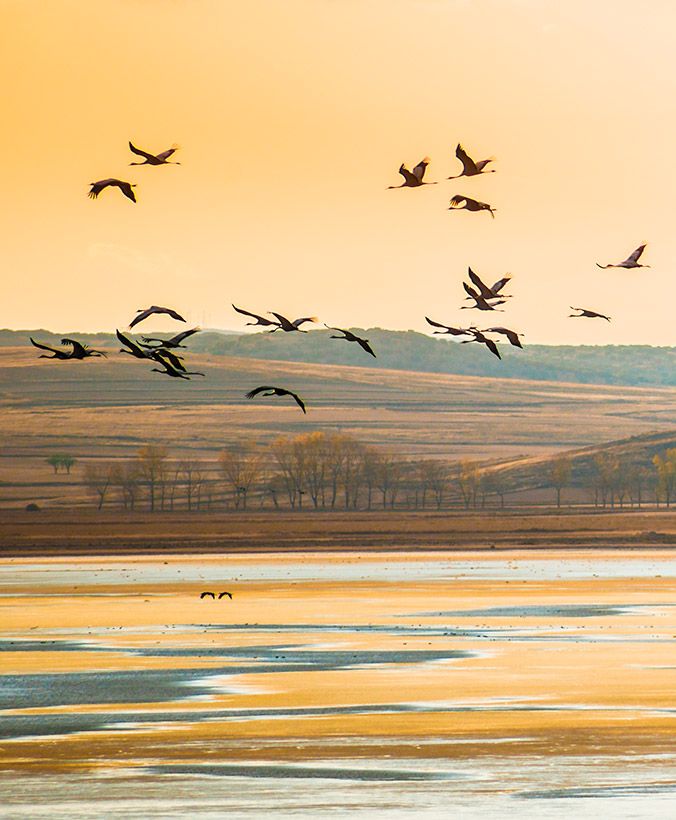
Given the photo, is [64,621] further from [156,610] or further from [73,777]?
[73,777]

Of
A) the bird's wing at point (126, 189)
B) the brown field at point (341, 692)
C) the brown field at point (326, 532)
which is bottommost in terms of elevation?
the brown field at point (341, 692)

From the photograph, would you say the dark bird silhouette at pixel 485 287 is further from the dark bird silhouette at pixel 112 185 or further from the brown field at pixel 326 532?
the brown field at pixel 326 532

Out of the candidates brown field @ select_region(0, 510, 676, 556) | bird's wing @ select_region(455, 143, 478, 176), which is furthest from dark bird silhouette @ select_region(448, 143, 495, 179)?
brown field @ select_region(0, 510, 676, 556)

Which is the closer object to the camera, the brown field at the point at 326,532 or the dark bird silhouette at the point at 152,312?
the dark bird silhouette at the point at 152,312

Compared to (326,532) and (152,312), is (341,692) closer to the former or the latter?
(152,312)

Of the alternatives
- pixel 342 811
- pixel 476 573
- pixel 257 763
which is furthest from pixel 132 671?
pixel 476 573

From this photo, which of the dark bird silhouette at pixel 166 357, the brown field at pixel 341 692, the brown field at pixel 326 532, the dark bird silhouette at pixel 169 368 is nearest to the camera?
the brown field at pixel 341 692

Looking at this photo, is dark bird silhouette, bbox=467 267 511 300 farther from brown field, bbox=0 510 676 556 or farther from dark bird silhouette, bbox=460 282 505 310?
brown field, bbox=0 510 676 556

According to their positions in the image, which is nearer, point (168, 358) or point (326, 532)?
point (168, 358)

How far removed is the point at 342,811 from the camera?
26094mm

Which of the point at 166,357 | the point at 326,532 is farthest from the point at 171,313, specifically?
the point at 326,532

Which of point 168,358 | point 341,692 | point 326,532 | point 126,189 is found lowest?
point 341,692

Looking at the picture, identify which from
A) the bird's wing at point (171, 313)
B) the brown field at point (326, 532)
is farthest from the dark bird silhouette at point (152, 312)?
the brown field at point (326, 532)

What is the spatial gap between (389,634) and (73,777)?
20998 millimetres
